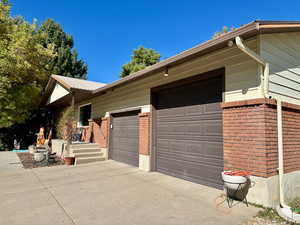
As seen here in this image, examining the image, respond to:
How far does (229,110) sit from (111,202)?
3.15 m

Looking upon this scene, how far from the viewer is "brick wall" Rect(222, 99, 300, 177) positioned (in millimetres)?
3660

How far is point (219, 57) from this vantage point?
4570 millimetres

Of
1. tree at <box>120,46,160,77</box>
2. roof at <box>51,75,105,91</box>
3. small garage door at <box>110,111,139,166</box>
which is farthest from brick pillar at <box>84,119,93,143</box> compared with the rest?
tree at <box>120,46,160,77</box>

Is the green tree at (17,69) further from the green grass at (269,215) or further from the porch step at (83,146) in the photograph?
the green grass at (269,215)

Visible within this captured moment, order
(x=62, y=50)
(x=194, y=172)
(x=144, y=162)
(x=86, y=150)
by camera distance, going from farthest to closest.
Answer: (x=62, y=50), (x=86, y=150), (x=144, y=162), (x=194, y=172)

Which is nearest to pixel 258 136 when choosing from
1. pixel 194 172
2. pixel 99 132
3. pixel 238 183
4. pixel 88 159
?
pixel 238 183

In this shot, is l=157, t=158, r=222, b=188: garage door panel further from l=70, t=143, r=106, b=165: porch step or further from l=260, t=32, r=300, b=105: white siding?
l=70, t=143, r=106, b=165: porch step

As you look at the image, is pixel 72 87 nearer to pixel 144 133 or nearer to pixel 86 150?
pixel 86 150

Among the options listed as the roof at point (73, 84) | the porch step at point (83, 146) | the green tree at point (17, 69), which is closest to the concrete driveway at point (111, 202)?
the porch step at point (83, 146)

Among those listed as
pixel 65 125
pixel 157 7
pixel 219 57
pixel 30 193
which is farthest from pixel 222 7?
pixel 30 193

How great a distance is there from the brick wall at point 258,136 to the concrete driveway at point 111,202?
0.85 meters

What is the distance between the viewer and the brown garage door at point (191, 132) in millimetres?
4766

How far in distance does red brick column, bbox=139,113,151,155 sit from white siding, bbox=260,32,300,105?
3.87m

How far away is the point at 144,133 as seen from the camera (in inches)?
273
